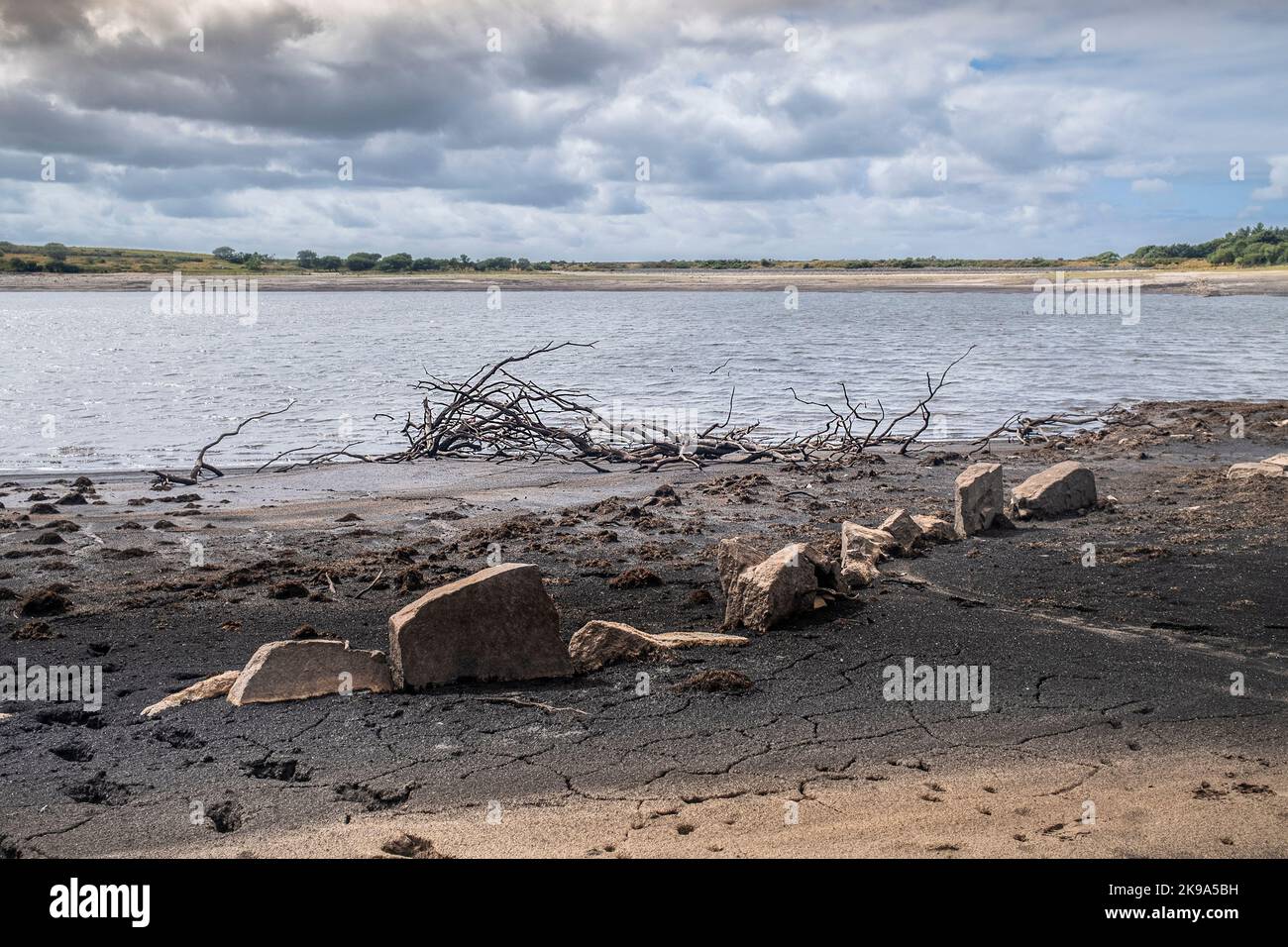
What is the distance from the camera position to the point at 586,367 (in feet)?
108

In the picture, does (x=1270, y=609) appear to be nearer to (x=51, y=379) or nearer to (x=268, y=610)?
(x=268, y=610)

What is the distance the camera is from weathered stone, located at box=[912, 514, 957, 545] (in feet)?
29.9

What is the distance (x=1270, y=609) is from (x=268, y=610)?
672cm

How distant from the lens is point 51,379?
28.6 meters

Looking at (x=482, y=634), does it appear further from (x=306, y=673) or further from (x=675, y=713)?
(x=675, y=713)

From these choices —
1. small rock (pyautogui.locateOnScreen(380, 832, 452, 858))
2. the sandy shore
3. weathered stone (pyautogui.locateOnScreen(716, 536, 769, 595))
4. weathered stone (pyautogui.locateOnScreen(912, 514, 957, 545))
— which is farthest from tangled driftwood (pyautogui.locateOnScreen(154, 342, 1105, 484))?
the sandy shore

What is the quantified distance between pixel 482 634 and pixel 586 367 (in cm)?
2734

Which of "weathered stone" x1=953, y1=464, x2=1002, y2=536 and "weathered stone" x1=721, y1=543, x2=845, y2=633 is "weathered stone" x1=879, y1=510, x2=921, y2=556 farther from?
"weathered stone" x1=721, y1=543, x2=845, y2=633

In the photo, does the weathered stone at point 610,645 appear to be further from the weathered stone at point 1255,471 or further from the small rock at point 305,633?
the weathered stone at point 1255,471

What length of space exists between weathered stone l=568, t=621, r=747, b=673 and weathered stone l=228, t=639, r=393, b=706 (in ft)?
3.57

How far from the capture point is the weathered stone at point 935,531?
912 centimetres

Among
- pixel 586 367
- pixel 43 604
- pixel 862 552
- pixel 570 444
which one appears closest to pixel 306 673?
pixel 43 604
